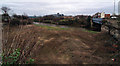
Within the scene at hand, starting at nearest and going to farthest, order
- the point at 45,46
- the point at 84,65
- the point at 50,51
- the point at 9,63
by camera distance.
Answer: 1. the point at 9,63
2. the point at 84,65
3. the point at 50,51
4. the point at 45,46

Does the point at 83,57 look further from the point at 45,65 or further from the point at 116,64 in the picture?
the point at 45,65

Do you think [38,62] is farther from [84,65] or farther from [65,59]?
[84,65]

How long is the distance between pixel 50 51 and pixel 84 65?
6.58 ft

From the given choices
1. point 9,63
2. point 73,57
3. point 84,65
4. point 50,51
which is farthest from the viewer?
point 50,51

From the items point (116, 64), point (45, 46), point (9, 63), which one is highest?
point (9, 63)

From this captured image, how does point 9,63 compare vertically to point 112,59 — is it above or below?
above

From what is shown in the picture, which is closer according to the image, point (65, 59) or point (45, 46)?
point (65, 59)

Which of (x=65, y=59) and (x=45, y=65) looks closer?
(x=45, y=65)

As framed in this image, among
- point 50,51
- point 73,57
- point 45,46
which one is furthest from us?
point 45,46

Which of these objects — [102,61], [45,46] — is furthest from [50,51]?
[102,61]

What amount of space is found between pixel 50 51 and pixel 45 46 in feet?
2.16

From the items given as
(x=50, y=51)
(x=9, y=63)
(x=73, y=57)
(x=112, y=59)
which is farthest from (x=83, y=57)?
(x=9, y=63)

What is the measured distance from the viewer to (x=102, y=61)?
4.04 m

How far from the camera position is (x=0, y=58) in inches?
92.5
